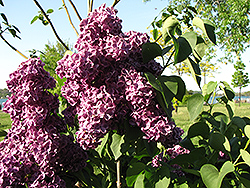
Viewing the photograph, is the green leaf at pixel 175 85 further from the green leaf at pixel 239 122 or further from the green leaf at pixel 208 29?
the green leaf at pixel 239 122

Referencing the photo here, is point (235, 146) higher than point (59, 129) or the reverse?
the reverse

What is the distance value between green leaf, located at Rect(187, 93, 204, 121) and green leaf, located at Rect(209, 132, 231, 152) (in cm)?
11

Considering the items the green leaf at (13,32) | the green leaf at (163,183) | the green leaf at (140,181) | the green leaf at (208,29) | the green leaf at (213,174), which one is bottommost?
the green leaf at (213,174)

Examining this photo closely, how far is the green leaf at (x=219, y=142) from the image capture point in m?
0.86

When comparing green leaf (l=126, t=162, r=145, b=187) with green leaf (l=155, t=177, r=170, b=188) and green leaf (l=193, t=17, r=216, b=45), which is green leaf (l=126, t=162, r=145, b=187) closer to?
green leaf (l=155, t=177, r=170, b=188)

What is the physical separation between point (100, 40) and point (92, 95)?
21 centimetres

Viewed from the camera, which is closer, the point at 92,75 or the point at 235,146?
the point at 92,75

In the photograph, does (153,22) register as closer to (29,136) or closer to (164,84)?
(164,84)

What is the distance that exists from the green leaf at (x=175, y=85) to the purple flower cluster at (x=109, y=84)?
55 millimetres

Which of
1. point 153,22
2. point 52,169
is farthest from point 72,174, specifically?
point 153,22

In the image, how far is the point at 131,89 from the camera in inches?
32.3

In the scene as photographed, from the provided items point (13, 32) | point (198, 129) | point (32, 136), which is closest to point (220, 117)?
point (198, 129)

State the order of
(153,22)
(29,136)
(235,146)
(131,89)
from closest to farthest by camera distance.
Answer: (131,89)
(29,136)
(235,146)
(153,22)

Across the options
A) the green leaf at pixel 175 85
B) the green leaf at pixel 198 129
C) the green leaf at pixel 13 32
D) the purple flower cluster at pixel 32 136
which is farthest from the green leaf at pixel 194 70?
the green leaf at pixel 13 32
